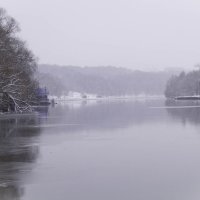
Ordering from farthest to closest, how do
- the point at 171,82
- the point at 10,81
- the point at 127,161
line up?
the point at 171,82, the point at 10,81, the point at 127,161

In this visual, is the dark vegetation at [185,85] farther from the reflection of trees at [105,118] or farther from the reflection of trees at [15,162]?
the reflection of trees at [15,162]

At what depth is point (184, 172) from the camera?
44.9 ft

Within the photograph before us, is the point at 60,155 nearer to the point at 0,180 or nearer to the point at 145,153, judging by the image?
the point at 145,153

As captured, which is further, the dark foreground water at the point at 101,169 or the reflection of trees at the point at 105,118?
the reflection of trees at the point at 105,118

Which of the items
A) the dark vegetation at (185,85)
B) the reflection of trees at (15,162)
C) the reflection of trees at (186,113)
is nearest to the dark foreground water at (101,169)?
the reflection of trees at (15,162)

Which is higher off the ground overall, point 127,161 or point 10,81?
point 10,81

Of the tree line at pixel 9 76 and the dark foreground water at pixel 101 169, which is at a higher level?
the tree line at pixel 9 76

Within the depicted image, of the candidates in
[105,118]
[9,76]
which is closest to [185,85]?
[9,76]

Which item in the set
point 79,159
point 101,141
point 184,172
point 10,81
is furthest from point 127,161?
point 10,81

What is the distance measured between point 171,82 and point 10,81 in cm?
14890

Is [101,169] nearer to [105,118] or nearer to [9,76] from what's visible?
[105,118]

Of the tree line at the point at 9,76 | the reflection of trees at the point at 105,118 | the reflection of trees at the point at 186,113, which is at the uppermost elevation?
the tree line at the point at 9,76

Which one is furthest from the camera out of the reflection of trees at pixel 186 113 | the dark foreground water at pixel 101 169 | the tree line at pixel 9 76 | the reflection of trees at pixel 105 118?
the tree line at pixel 9 76

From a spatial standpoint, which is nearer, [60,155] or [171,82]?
[60,155]
